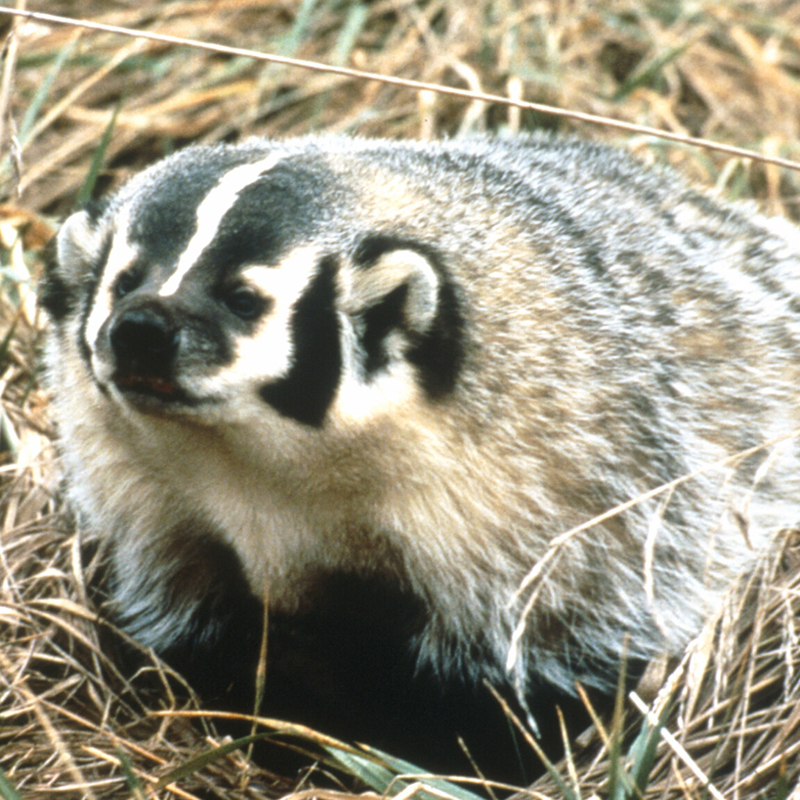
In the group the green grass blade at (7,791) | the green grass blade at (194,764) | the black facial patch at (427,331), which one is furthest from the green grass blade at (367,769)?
the black facial patch at (427,331)

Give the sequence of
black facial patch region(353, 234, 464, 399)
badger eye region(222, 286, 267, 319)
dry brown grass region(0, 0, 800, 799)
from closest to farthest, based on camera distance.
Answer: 1. badger eye region(222, 286, 267, 319)
2. black facial patch region(353, 234, 464, 399)
3. dry brown grass region(0, 0, 800, 799)

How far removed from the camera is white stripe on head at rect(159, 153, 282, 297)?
1946 mm

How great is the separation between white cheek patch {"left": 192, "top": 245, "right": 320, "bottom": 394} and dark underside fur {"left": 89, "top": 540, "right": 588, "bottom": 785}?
521mm

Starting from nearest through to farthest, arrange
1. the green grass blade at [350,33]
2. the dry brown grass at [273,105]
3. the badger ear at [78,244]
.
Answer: the badger ear at [78,244] < the dry brown grass at [273,105] < the green grass blade at [350,33]

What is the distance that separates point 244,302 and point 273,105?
8.57 feet

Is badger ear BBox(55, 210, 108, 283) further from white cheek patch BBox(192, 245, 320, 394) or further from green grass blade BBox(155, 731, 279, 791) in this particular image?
green grass blade BBox(155, 731, 279, 791)

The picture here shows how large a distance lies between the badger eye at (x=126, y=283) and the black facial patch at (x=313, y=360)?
244 mm

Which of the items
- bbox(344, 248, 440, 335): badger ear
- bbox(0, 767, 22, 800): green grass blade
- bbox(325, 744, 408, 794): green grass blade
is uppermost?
bbox(344, 248, 440, 335): badger ear

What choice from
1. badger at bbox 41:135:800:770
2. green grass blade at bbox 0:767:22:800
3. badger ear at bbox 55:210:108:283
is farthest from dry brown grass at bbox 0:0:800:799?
green grass blade at bbox 0:767:22:800

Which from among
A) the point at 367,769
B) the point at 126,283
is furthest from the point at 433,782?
the point at 126,283

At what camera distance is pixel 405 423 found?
211 centimetres

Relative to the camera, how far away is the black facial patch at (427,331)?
208cm

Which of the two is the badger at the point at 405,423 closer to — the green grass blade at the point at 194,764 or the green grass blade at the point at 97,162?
the green grass blade at the point at 194,764

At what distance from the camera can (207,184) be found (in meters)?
2.07
